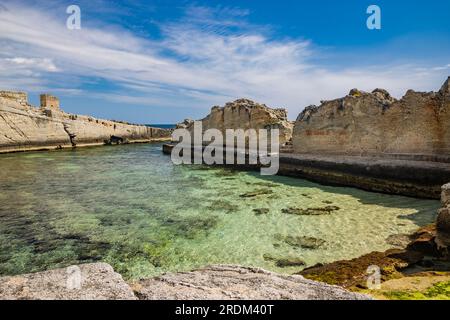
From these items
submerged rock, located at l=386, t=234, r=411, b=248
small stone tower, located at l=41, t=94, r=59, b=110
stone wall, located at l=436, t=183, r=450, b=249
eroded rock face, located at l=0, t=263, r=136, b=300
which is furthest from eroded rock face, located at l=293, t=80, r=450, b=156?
small stone tower, located at l=41, t=94, r=59, b=110

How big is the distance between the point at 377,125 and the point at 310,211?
5866mm

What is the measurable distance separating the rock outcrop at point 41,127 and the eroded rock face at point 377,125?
22.9 m

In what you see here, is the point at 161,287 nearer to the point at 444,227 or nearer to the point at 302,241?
the point at 302,241

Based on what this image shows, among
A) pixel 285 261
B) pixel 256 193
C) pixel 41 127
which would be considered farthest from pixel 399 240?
pixel 41 127

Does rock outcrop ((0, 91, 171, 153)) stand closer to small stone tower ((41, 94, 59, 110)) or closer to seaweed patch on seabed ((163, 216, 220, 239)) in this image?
small stone tower ((41, 94, 59, 110))

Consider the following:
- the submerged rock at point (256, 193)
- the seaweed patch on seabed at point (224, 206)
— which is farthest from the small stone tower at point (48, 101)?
the seaweed patch on seabed at point (224, 206)

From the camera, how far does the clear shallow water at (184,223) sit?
17.6 feet

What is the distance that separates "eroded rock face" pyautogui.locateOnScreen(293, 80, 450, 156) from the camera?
397 inches

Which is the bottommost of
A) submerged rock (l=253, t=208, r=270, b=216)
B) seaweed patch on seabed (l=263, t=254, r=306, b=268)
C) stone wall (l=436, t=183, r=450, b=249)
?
seaweed patch on seabed (l=263, t=254, r=306, b=268)

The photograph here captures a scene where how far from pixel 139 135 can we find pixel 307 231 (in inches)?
1425

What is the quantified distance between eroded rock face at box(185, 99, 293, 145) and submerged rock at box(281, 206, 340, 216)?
10.9 m

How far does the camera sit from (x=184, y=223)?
282 inches
